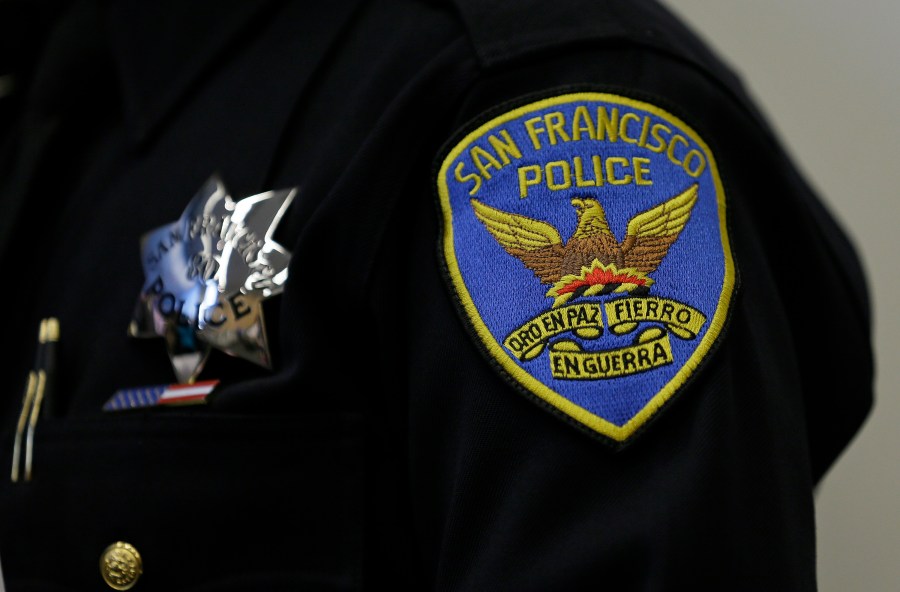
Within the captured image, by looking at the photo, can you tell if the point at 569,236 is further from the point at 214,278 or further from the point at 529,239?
the point at 214,278

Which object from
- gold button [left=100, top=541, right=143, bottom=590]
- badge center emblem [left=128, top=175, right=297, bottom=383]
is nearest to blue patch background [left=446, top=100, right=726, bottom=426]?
badge center emblem [left=128, top=175, right=297, bottom=383]

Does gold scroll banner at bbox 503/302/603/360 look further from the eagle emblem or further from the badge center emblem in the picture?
the badge center emblem

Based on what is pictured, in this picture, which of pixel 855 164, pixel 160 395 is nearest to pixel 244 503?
pixel 160 395

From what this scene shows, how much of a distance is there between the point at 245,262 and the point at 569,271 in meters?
0.21

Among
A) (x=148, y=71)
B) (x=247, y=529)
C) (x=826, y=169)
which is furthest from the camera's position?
(x=826, y=169)

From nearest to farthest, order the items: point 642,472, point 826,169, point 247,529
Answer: point 642,472
point 247,529
point 826,169

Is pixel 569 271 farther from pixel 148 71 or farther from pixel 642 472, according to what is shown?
pixel 148 71

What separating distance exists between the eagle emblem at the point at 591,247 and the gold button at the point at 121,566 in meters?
0.30

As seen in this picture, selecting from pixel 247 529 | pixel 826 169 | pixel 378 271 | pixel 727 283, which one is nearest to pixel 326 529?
pixel 247 529

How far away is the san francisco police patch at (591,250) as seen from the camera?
471 mm

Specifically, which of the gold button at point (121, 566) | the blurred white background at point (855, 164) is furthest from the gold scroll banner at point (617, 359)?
the blurred white background at point (855, 164)

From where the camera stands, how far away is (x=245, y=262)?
→ 1.90 feet

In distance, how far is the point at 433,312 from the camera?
20.5 inches

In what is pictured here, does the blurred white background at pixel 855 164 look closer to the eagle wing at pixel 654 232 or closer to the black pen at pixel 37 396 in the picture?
the eagle wing at pixel 654 232
